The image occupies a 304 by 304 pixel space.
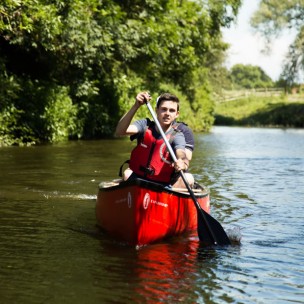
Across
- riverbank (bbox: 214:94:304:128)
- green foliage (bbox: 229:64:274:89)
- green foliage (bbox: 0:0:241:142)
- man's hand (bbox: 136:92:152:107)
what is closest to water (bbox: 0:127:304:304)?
man's hand (bbox: 136:92:152:107)

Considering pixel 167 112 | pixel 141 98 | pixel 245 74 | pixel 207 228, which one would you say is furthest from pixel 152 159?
pixel 245 74

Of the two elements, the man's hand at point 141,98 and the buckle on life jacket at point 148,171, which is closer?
the man's hand at point 141,98

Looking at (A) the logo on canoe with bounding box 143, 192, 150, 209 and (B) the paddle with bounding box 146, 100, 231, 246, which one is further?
(B) the paddle with bounding box 146, 100, 231, 246

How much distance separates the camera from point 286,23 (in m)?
49.1

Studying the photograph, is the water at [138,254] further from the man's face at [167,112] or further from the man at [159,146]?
the man's face at [167,112]

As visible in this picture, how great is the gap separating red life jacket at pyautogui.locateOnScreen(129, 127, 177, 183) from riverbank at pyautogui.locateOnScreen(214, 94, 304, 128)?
42.8m

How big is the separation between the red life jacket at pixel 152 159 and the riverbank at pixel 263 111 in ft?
141

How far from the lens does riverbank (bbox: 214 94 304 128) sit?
49.7 meters

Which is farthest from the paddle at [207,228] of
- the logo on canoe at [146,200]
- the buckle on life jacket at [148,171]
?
the logo on canoe at [146,200]

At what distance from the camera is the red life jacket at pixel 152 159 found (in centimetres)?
666

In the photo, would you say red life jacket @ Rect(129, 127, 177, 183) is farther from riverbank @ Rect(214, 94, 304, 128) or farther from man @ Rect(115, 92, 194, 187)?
riverbank @ Rect(214, 94, 304, 128)

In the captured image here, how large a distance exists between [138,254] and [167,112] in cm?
166

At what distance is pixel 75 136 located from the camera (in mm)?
23453

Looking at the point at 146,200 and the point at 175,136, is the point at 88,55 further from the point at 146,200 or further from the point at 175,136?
the point at 146,200
